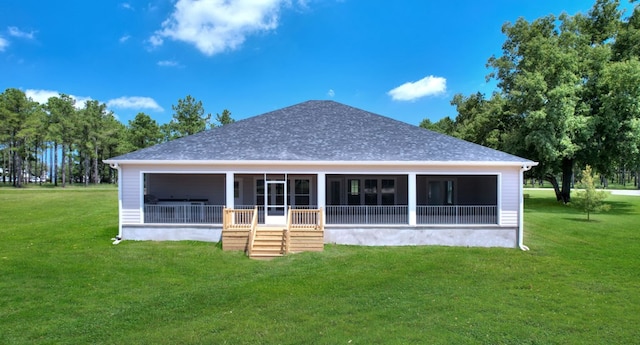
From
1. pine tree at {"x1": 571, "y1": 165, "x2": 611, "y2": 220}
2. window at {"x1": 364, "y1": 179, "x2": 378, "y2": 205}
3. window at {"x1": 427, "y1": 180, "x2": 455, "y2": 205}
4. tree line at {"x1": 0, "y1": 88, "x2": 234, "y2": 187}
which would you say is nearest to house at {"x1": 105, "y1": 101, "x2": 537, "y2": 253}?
window at {"x1": 364, "y1": 179, "x2": 378, "y2": 205}

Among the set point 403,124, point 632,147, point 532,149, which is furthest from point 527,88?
point 403,124

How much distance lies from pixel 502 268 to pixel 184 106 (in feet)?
170

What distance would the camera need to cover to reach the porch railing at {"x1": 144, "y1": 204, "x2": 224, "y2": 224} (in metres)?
15.4

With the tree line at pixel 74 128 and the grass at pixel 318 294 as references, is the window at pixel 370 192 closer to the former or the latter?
the grass at pixel 318 294

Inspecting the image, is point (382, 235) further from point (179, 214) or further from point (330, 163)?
point (179, 214)

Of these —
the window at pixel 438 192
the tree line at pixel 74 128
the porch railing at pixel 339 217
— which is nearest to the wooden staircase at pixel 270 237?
the porch railing at pixel 339 217

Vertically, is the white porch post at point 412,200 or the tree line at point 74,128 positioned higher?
the tree line at point 74,128

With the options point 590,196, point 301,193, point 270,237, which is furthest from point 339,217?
point 590,196

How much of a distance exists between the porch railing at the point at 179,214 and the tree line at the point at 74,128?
135ft

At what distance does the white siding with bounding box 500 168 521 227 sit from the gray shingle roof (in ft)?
2.07

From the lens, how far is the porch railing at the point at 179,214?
15.4 m

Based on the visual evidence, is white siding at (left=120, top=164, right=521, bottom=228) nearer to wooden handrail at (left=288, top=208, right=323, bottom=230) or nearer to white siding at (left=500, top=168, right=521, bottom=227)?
white siding at (left=500, top=168, right=521, bottom=227)

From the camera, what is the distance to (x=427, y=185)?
65.0ft

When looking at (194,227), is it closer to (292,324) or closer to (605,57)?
(292,324)
